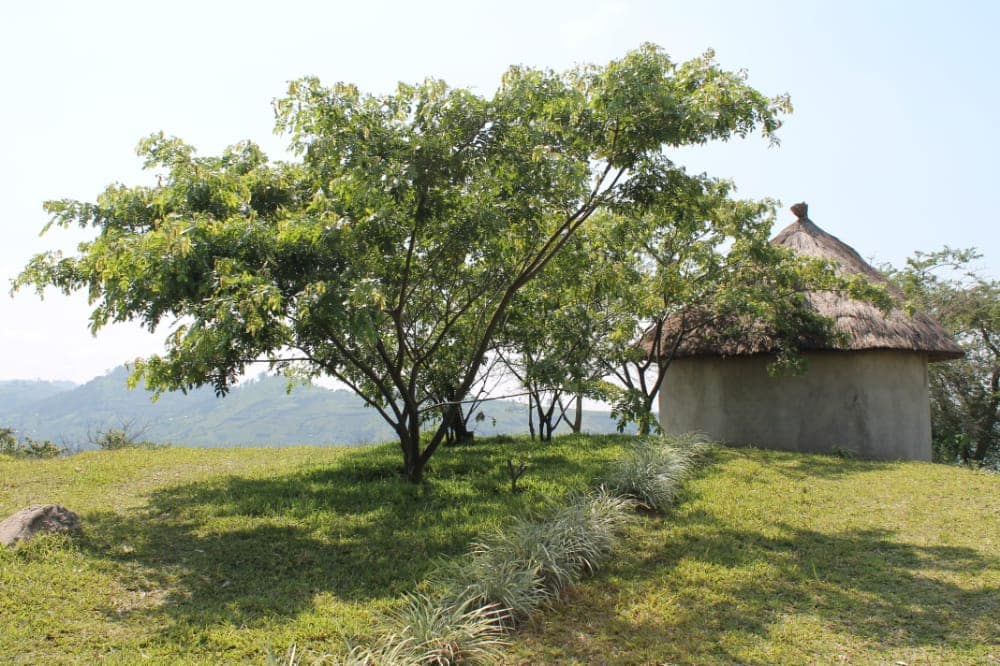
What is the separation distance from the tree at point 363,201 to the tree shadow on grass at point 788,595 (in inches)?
118

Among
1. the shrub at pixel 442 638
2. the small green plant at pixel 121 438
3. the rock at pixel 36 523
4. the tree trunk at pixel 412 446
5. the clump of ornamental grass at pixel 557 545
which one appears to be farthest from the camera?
the small green plant at pixel 121 438

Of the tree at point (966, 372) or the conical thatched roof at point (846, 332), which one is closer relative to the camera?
the conical thatched roof at point (846, 332)

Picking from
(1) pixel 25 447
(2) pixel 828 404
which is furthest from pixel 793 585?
(1) pixel 25 447

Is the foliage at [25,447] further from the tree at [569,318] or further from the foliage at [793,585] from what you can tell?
the foliage at [793,585]

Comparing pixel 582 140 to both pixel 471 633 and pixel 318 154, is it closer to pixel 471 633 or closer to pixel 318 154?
pixel 318 154

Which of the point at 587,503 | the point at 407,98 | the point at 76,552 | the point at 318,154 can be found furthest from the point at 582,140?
the point at 76,552

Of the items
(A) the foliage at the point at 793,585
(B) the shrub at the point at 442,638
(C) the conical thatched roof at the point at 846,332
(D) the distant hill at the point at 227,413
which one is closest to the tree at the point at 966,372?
(C) the conical thatched roof at the point at 846,332

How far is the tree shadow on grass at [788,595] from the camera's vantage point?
15.1ft

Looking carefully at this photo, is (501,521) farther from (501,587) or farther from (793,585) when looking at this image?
(793,585)

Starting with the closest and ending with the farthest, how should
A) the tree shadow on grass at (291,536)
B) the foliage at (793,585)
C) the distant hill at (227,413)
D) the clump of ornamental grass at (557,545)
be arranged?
the foliage at (793,585) < the tree shadow on grass at (291,536) < the clump of ornamental grass at (557,545) < the distant hill at (227,413)

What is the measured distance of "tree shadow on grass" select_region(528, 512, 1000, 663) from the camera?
4.59 metres

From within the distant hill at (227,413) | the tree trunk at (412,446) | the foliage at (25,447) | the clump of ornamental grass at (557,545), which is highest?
the tree trunk at (412,446)

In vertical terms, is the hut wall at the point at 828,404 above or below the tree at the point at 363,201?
below

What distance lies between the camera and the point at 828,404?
11.8m
